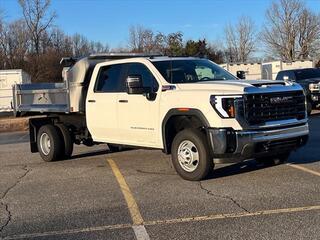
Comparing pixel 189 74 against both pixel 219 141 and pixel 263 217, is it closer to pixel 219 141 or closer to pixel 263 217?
pixel 219 141

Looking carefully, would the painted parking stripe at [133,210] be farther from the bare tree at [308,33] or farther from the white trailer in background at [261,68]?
the bare tree at [308,33]

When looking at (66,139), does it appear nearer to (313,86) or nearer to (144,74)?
(144,74)

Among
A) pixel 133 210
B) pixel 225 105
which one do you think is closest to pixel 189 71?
pixel 225 105

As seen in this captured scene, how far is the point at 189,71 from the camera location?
9.28 m

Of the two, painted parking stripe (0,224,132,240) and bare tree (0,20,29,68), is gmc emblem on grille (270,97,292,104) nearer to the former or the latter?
painted parking stripe (0,224,132,240)

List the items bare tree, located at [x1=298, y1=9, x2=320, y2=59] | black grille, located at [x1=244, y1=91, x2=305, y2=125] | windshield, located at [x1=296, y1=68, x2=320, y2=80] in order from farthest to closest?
bare tree, located at [x1=298, y1=9, x2=320, y2=59]
windshield, located at [x1=296, y1=68, x2=320, y2=80]
black grille, located at [x1=244, y1=91, x2=305, y2=125]

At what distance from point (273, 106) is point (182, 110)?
4.45 ft

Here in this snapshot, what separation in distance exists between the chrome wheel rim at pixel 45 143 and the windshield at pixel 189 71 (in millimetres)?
3601

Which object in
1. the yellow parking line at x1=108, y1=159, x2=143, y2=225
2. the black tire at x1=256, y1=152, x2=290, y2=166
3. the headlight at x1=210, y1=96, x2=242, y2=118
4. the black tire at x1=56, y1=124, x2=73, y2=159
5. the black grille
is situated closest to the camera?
the yellow parking line at x1=108, y1=159, x2=143, y2=225

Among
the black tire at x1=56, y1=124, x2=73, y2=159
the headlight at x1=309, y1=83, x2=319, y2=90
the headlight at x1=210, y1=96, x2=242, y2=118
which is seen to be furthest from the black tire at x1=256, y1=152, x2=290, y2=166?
the headlight at x1=309, y1=83, x2=319, y2=90

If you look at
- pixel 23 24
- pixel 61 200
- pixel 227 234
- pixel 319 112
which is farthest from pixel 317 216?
pixel 23 24

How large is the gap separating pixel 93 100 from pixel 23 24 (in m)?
71.9

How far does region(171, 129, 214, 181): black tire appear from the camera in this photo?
26.7 ft

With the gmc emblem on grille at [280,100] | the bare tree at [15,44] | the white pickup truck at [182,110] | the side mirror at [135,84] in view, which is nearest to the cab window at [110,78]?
the white pickup truck at [182,110]
